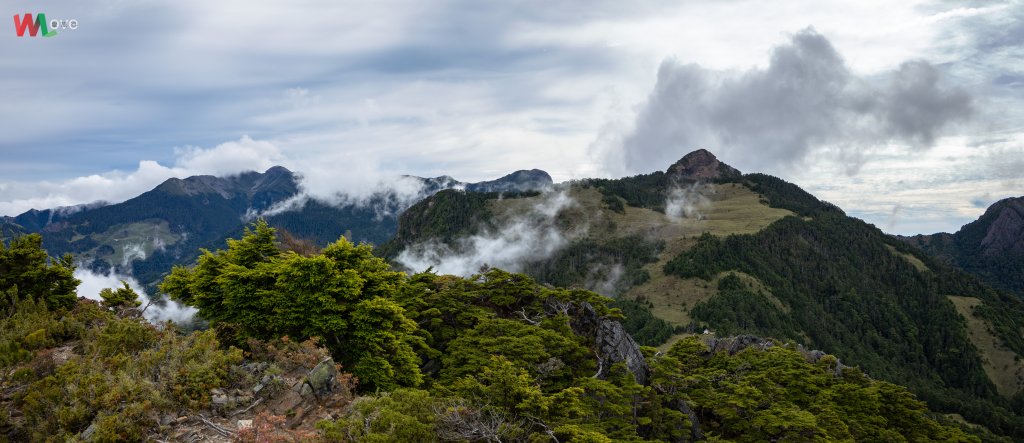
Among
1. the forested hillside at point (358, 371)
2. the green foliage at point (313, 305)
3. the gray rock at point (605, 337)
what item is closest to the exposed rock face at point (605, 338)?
the gray rock at point (605, 337)

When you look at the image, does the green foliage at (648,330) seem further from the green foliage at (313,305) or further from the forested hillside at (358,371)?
the green foliage at (313,305)

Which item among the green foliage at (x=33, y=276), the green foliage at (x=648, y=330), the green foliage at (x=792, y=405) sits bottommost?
the green foliage at (x=648, y=330)

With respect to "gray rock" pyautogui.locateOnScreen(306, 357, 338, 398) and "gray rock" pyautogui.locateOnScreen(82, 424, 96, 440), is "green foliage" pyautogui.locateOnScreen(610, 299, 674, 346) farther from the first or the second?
"gray rock" pyautogui.locateOnScreen(82, 424, 96, 440)

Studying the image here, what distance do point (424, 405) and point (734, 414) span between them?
29.8 m

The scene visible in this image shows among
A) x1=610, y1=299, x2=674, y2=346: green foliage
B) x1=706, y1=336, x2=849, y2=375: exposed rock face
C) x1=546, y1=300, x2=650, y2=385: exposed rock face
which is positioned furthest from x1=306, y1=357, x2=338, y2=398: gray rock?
x1=610, y1=299, x2=674, y2=346: green foliage

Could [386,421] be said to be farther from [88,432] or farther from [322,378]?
[88,432]

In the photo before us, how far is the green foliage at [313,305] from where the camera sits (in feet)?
86.0

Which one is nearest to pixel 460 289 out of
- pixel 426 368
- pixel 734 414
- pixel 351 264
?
pixel 426 368

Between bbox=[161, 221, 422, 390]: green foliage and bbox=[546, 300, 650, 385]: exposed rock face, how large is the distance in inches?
681

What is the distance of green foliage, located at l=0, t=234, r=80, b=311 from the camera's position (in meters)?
24.2

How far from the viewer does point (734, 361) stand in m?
54.7

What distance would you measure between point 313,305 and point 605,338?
26273 millimetres

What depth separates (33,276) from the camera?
24719mm

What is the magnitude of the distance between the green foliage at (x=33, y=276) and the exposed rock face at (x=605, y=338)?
33.5 metres
